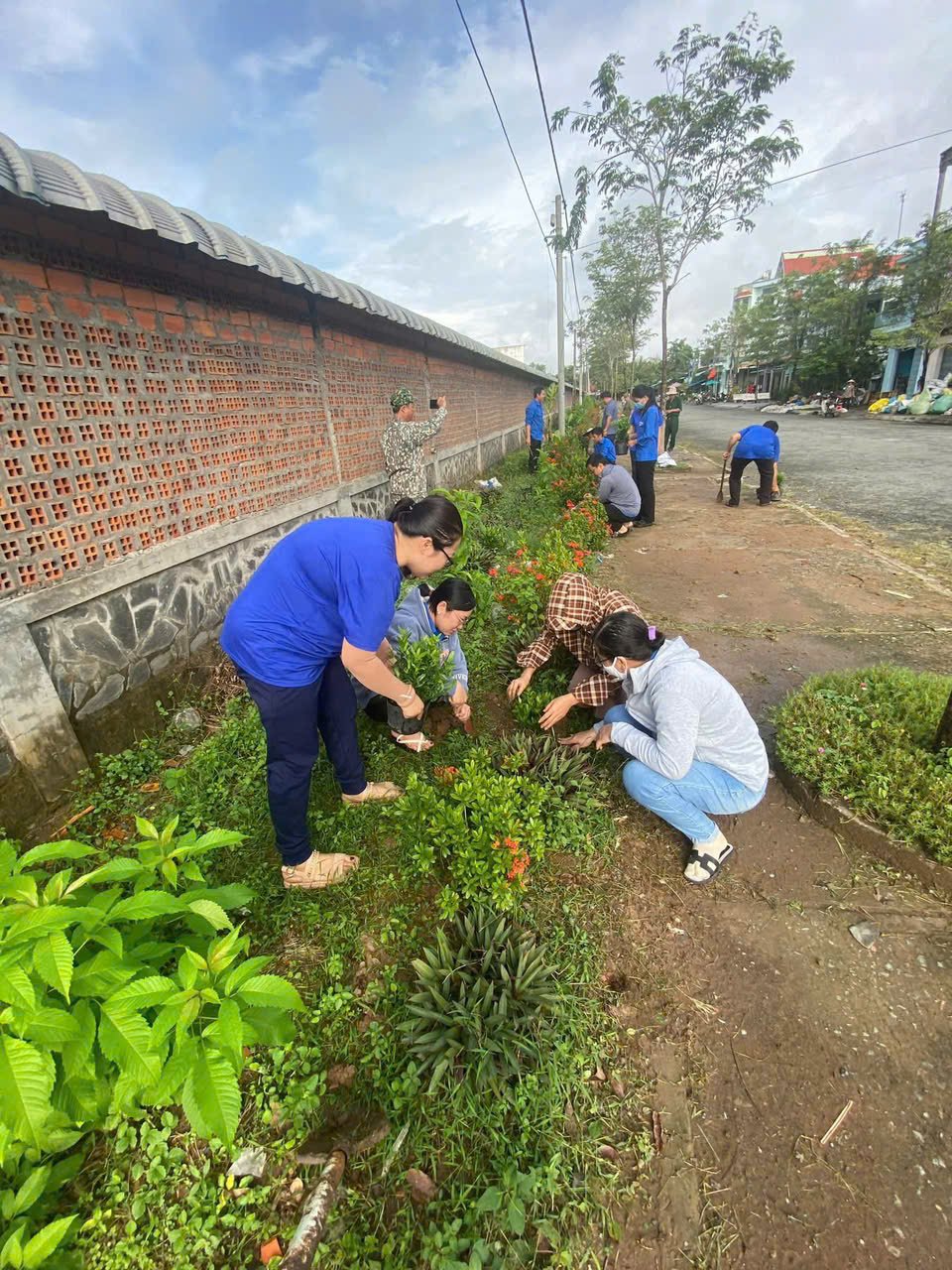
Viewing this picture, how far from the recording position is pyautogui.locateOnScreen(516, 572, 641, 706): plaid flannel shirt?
312 centimetres

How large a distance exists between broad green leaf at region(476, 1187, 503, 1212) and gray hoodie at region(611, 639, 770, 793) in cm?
A: 151

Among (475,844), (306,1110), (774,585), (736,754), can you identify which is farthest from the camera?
(774,585)

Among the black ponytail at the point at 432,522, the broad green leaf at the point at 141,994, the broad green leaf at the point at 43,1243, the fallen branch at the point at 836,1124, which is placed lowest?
the fallen branch at the point at 836,1124

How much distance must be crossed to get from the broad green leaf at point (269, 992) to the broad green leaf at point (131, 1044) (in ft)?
0.72

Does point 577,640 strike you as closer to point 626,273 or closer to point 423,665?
point 423,665

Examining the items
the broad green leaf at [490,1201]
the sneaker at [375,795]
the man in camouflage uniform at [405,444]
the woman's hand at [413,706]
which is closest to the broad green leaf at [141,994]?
the broad green leaf at [490,1201]

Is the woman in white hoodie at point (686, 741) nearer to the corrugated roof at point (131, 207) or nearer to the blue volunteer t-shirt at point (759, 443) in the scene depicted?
the corrugated roof at point (131, 207)

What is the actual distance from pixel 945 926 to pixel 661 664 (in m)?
1.52

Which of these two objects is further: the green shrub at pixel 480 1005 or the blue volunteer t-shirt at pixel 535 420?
the blue volunteer t-shirt at pixel 535 420

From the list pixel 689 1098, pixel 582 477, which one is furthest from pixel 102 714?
pixel 582 477

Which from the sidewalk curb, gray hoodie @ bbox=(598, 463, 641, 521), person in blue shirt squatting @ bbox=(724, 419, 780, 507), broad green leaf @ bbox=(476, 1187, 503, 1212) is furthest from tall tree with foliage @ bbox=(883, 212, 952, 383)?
broad green leaf @ bbox=(476, 1187, 503, 1212)

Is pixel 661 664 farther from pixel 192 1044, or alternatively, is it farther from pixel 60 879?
pixel 60 879

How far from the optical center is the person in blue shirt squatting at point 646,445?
27.0ft

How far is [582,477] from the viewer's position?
877cm
